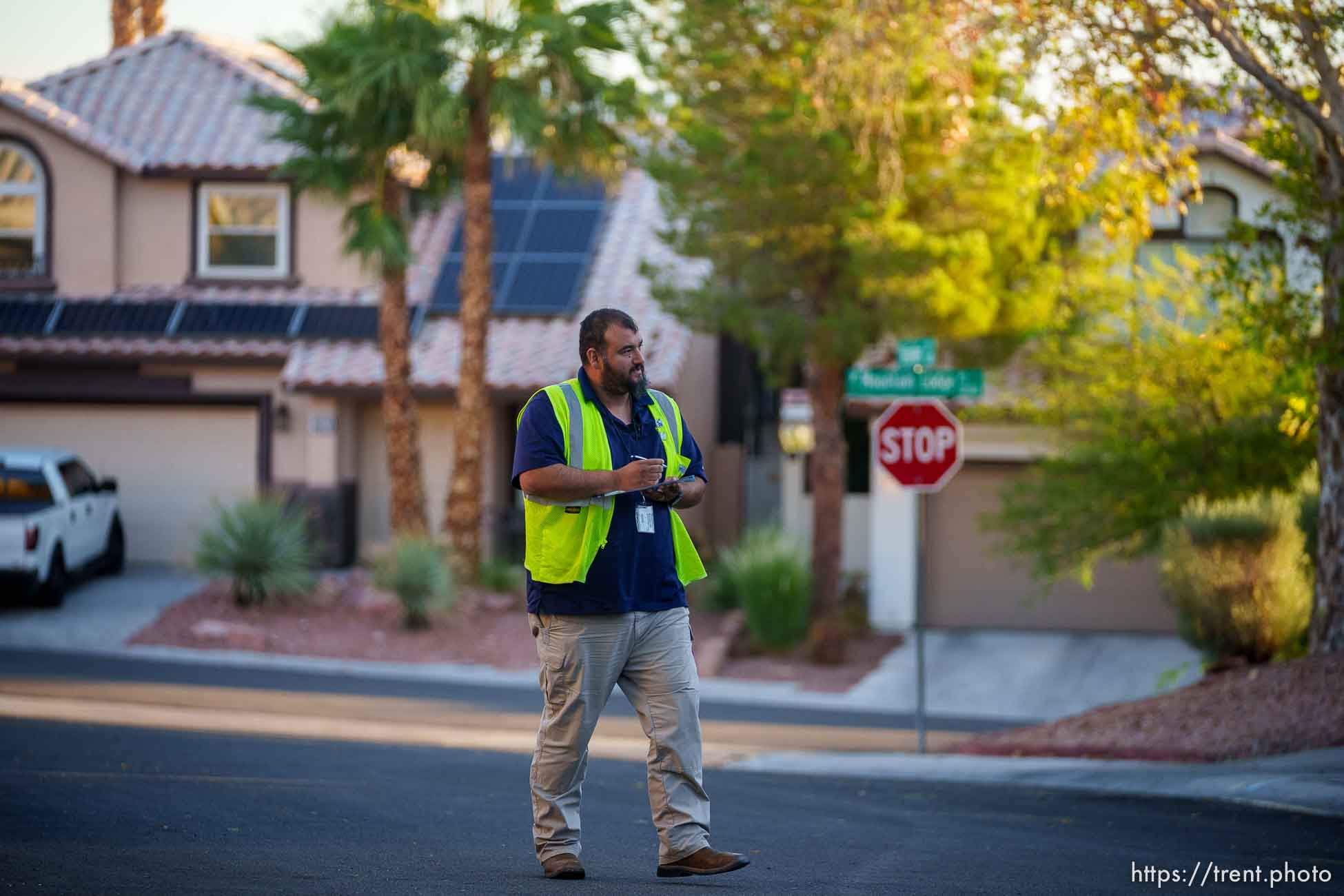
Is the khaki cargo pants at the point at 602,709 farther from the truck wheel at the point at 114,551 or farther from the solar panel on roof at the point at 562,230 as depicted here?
the solar panel on roof at the point at 562,230

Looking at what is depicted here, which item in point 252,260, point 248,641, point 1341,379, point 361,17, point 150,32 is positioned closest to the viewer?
point 1341,379

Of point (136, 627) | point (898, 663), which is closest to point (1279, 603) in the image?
point (898, 663)

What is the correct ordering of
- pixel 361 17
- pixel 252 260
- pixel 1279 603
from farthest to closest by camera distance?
pixel 252 260
pixel 361 17
pixel 1279 603

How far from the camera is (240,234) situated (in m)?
26.7

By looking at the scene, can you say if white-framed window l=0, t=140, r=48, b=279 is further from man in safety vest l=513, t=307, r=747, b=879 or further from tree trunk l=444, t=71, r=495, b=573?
man in safety vest l=513, t=307, r=747, b=879

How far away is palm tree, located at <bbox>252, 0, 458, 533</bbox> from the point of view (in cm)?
2114

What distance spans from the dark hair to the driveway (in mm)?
15532

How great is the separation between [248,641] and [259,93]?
10565 mm

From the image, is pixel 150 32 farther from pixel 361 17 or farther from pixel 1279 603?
pixel 1279 603

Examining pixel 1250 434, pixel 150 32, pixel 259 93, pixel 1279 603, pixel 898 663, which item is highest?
pixel 150 32

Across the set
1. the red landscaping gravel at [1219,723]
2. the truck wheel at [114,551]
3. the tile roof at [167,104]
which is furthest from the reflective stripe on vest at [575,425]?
the tile roof at [167,104]

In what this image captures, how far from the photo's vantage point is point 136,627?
21125mm

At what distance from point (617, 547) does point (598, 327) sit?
2.66 ft

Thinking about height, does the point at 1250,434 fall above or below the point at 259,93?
below
